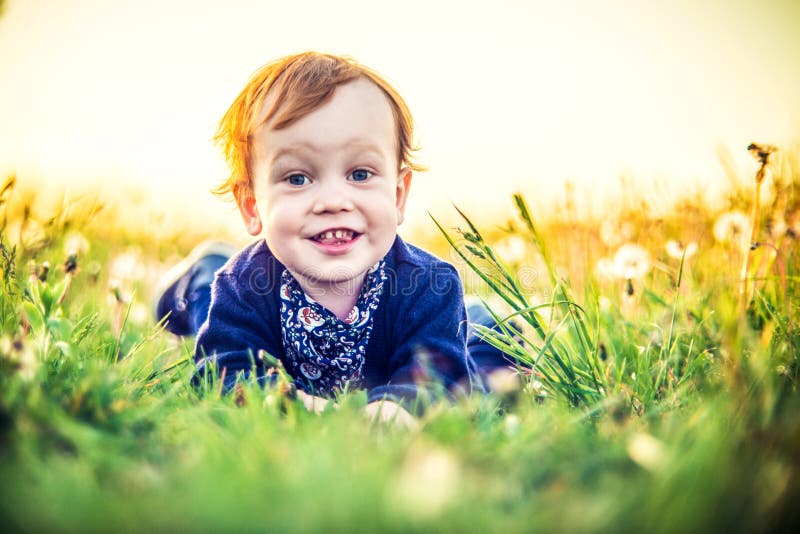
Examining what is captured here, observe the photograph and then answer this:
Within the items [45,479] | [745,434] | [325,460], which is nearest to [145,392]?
[45,479]

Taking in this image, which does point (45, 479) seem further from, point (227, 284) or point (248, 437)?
point (227, 284)

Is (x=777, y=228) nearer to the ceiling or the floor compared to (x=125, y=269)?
nearer to the ceiling

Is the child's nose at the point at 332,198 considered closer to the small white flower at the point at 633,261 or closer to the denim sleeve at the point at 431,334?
the denim sleeve at the point at 431,334

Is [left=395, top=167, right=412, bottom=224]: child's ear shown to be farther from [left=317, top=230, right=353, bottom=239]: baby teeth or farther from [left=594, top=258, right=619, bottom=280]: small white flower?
[left=594, top=258, right=619, bottom=280]: small white flower

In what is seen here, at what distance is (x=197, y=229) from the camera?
4312mm

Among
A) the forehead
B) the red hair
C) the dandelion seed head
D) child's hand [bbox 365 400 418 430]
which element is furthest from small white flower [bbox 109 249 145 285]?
the dandelion seed head

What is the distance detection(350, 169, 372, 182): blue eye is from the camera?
1.86m

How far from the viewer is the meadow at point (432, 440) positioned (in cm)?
84

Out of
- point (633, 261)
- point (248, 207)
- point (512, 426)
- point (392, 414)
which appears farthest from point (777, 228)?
point (248, 207)

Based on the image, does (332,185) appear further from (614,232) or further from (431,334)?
(614,232)

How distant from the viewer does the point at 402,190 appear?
2.10 m

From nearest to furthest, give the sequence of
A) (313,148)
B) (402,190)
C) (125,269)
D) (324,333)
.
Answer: (313,148) < (324,333) < (402,190) < (125,269)

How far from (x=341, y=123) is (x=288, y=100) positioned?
0.17 meters

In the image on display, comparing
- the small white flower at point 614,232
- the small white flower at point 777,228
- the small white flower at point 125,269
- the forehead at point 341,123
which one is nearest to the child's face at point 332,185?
the forehead at point 341,123
